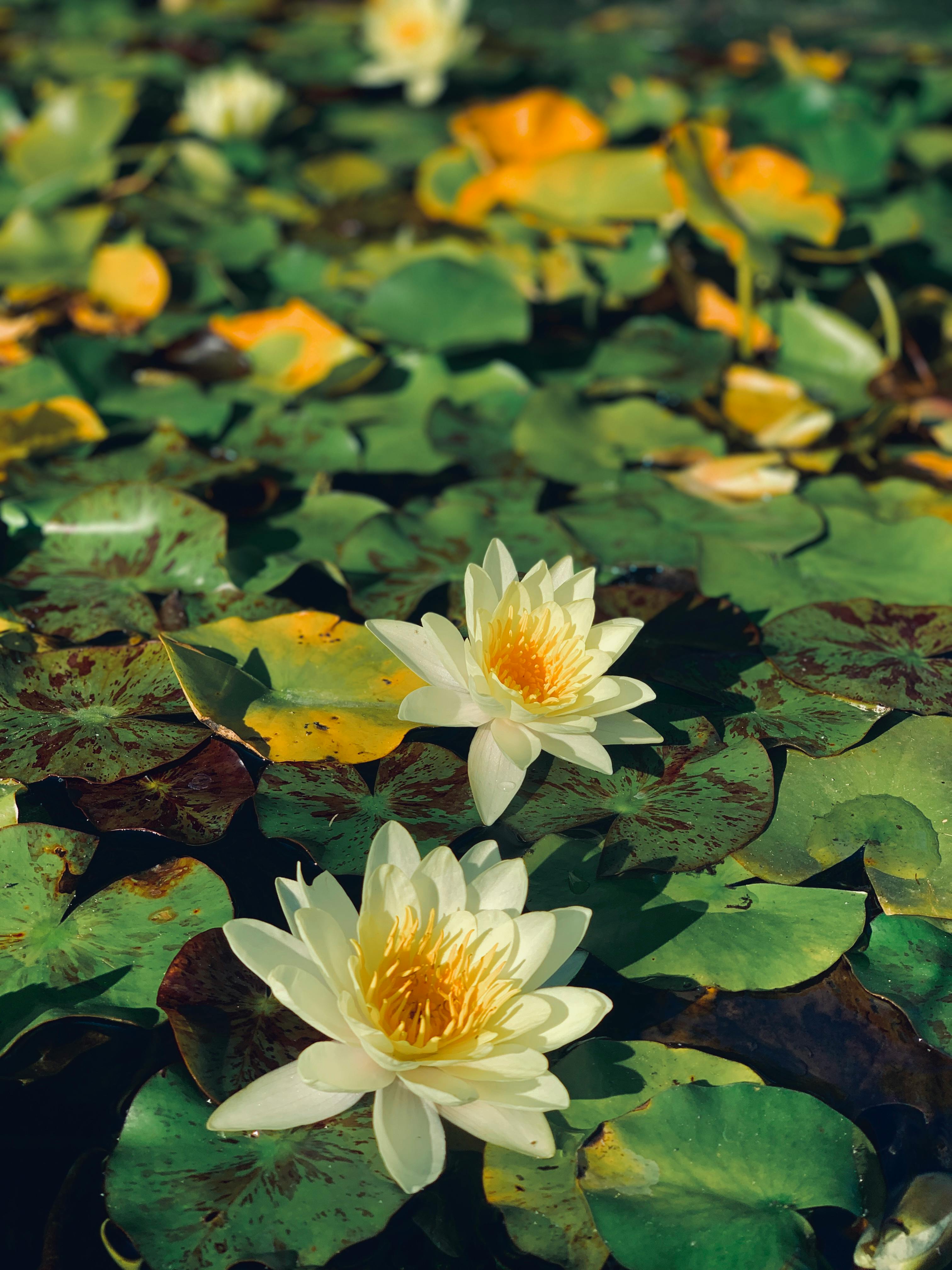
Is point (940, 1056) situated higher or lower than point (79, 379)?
lower

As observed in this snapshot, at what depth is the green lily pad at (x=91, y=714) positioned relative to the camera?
1374 mm

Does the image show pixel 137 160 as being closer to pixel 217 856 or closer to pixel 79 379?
pixel 79 379

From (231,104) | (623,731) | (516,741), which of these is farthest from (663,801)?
(231,104)

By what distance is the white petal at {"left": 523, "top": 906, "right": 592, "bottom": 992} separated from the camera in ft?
3.67

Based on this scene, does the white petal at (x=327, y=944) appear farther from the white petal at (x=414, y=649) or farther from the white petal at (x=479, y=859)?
the white petal at (x=414, y=649)

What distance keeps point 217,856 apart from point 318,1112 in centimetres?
44

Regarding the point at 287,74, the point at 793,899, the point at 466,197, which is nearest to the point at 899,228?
the point at 466,197

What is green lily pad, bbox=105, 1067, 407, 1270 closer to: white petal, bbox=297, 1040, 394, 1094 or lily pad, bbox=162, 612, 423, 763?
white petal, bbox=297, 1040, 394, 1094

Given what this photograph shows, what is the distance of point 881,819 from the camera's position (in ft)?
4.60

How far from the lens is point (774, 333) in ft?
8.46

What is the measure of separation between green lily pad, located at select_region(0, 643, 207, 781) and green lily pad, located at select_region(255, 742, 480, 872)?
16 cm

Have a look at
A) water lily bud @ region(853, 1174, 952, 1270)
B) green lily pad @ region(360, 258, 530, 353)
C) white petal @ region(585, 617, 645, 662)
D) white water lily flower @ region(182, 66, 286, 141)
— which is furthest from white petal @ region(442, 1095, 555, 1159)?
white water lily flower @ region(182, 66, 286, 141)

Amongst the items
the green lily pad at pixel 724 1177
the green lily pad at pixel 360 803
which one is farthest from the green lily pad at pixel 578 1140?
the green lily pad at pixel 360 803

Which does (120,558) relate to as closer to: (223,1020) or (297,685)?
(297,685)
